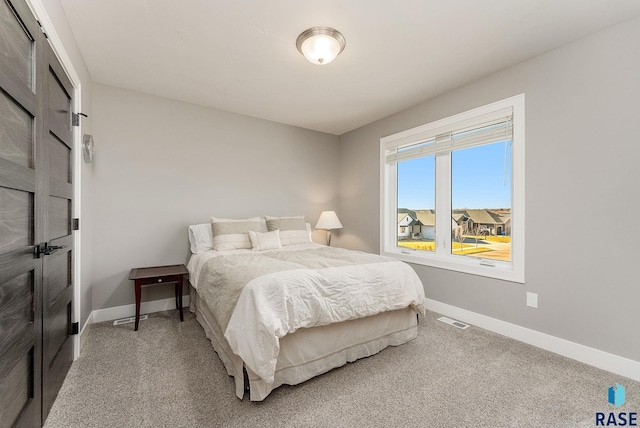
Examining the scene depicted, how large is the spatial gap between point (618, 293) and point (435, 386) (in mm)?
1518

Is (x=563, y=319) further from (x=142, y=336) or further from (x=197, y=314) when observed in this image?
(x=142, y=336)

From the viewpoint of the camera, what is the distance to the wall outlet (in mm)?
2475

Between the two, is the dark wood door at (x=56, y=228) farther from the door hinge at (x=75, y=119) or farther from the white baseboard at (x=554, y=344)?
the white baseboard at (x=554, y=344)

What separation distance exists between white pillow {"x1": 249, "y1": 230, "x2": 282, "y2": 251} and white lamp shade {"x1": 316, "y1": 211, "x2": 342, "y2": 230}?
3.38 ft

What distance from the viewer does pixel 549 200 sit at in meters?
2.40

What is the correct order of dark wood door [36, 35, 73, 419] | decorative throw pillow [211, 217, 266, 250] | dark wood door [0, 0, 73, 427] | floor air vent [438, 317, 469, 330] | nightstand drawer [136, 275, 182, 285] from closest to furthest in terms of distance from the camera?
dark wood door [0, 0, 73, 427] → dark wood door [36, 35, 73, 419] → nightstand drawer [136, 275, 182, 285] → floor air vent [438, 317, 469, 330] → decorative throw pillow [211, 217, 266, 250]

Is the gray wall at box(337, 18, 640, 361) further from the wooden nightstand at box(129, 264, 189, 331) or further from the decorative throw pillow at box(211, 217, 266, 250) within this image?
the wooden nightstand at box(129, 264, 189, 331)

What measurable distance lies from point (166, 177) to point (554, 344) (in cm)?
422

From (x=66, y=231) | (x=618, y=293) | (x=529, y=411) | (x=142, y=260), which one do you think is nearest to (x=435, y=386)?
(x=529, y=411)

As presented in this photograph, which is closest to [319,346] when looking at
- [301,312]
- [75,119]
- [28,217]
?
[301,312]

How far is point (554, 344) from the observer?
2.35 meters

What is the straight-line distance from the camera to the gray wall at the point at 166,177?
306cm

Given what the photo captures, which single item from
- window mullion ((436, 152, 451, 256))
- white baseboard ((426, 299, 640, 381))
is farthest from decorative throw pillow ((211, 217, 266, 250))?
white baseboard ((426, 299, 640, 381))

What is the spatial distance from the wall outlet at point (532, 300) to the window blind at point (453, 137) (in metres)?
1.45
